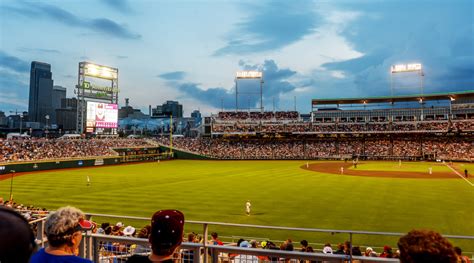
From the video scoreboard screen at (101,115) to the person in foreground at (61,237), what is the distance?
70.1 metres

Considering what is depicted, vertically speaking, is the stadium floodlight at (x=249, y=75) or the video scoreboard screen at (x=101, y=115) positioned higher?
the stadium floodlight at (x=249, y=75)

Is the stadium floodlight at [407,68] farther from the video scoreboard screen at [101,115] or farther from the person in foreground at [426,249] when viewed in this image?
the person in foreground at [426,249]

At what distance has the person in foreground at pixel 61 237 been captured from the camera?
2994 millimetres

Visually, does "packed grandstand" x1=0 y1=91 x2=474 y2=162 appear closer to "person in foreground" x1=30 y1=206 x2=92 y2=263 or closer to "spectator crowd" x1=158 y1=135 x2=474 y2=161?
"spectator crowd" x1=158 y1=135 x2=474 y2=161

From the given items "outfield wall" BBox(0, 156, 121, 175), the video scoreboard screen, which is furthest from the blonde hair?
the video scoreboard screen

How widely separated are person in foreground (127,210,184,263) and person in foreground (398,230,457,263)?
1956 millimetres

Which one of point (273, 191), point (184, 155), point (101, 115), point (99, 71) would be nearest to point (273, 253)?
point (273, 191)

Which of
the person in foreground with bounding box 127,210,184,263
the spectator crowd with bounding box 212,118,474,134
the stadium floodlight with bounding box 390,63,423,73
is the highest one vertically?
the stadium floodlight with bounding box 390,63,423,73

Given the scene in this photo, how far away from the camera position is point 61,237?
10.3ft

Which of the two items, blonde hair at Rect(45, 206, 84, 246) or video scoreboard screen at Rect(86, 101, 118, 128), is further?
video scoreboard screen at Rect(86, 101, 118, 128)

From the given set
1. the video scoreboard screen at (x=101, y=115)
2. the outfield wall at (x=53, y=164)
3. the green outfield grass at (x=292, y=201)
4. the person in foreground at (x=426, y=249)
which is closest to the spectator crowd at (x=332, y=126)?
the video scoreboard screen at (x=101, y=115)

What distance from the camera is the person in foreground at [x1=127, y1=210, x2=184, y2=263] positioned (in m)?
3.12

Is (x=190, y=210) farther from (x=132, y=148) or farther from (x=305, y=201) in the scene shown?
(x=132, y=148)

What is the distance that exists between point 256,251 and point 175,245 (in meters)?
2.51
